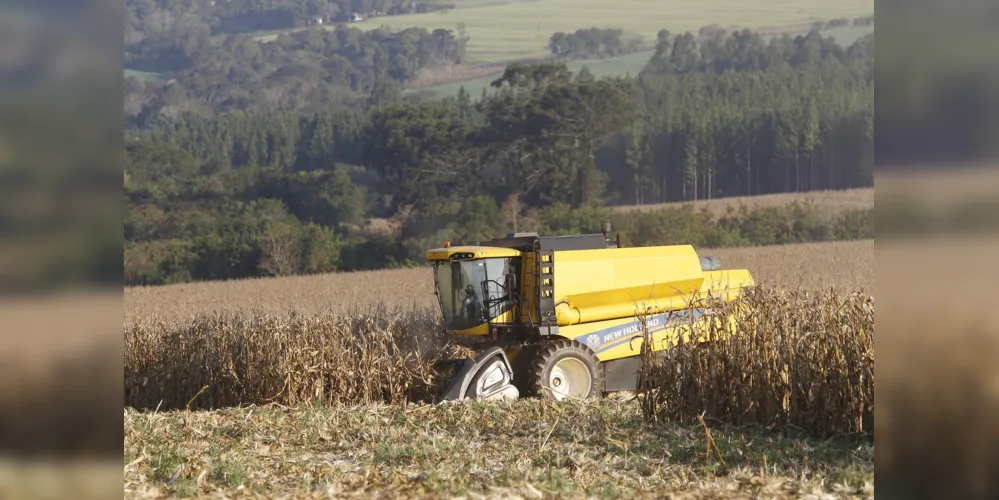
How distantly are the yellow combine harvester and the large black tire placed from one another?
1cm

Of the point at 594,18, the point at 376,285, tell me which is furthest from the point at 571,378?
the point at 594,18

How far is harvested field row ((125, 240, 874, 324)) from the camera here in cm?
1966

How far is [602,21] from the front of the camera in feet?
371

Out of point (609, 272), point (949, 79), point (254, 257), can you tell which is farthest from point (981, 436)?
point (254, 257)

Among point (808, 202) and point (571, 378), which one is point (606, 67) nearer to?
point (808, 202)

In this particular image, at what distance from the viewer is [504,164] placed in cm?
5909

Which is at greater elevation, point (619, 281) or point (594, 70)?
point (594, 70)

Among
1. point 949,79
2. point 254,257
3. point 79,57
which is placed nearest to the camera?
point 949,79

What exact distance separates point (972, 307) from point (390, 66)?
4290 inches

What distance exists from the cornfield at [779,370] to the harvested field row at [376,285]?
8.75 metres

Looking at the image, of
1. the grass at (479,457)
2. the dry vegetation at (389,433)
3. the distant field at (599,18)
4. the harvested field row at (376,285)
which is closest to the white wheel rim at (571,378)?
the dry vegetation at (389,433)

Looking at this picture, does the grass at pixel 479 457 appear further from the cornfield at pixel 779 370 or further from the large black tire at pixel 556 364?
the large black tire at pixel 556 364

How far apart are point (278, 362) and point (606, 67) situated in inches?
3677

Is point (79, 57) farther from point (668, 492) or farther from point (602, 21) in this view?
point (602, 21)
